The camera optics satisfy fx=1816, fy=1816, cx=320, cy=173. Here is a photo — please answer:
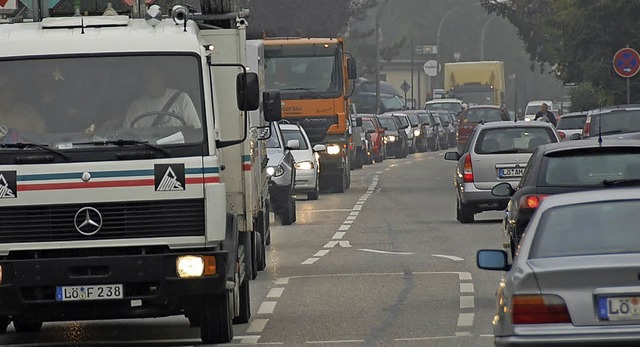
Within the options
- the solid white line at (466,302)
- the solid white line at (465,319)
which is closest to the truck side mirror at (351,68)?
the solid white line at (466,302)

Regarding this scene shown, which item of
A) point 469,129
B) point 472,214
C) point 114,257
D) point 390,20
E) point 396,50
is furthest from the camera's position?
point 390,20

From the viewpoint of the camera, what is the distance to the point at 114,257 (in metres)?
12.8

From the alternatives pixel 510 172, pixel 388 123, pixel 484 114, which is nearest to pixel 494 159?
pixel 510 172

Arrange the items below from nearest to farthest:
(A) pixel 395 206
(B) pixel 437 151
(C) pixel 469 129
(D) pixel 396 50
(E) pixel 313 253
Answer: (E) pixel 313 253 → (A) pixel 395 206 → (C) pixel 469 129 → (B) pixel 437 151 → (D) pixel 396 50

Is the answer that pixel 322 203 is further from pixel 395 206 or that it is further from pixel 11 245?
pixel 11 245

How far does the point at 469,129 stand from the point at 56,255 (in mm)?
42373

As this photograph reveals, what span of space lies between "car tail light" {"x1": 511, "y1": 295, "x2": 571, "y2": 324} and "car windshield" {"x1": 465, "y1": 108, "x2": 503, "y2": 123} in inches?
1829

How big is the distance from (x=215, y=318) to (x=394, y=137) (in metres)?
53.1

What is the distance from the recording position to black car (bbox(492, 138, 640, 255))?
15.9 metres

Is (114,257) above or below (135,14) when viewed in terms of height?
below

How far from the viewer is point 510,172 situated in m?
27.0

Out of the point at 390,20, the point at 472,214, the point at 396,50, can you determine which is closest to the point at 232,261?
the point at 472,214

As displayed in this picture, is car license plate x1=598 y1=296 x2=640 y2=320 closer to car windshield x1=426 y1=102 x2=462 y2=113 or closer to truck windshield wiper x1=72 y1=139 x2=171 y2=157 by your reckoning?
truck windshield wiper x1=72 y1=139 x2=171 y2=157

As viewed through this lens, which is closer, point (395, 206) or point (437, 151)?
point (395, 206)
